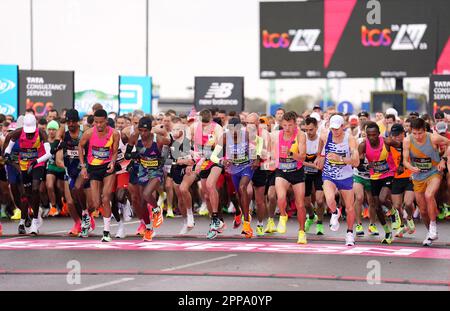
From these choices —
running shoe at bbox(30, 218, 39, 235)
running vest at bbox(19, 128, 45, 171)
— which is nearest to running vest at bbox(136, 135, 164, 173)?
running vest at bbox(19, 128, 45, 171)

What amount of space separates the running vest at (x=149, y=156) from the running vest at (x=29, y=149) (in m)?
2.16

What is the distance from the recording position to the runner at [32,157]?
18.9 metres

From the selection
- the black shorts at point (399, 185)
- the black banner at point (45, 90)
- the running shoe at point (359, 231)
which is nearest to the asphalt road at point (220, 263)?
the running shoe at point (359, 231)

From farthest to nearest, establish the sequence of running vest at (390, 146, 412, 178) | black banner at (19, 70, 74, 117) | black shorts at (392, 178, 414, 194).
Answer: black banner at (19, 70, 74, 117), black shorts at (392, 178, 414, 194), running vest at (390, 146, 412, 178)

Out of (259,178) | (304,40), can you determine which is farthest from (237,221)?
(304,40)

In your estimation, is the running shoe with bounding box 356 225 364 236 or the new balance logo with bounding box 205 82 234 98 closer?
the running shoe with bounding box 356 225 364 236

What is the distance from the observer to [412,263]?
14461mm

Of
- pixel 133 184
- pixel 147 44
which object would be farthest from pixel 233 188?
pixel 147 44

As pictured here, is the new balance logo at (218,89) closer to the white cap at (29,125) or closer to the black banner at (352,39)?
the black banner at (352,39)

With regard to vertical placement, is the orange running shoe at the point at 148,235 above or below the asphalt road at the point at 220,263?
above

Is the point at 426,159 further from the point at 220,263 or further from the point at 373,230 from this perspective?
the point at 220,263

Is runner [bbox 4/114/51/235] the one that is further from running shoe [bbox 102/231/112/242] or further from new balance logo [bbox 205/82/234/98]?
new balance logo [bbox 205/82/234/98]

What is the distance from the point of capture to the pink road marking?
51.8 ft

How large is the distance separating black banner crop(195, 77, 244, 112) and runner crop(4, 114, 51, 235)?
41.5 ft
